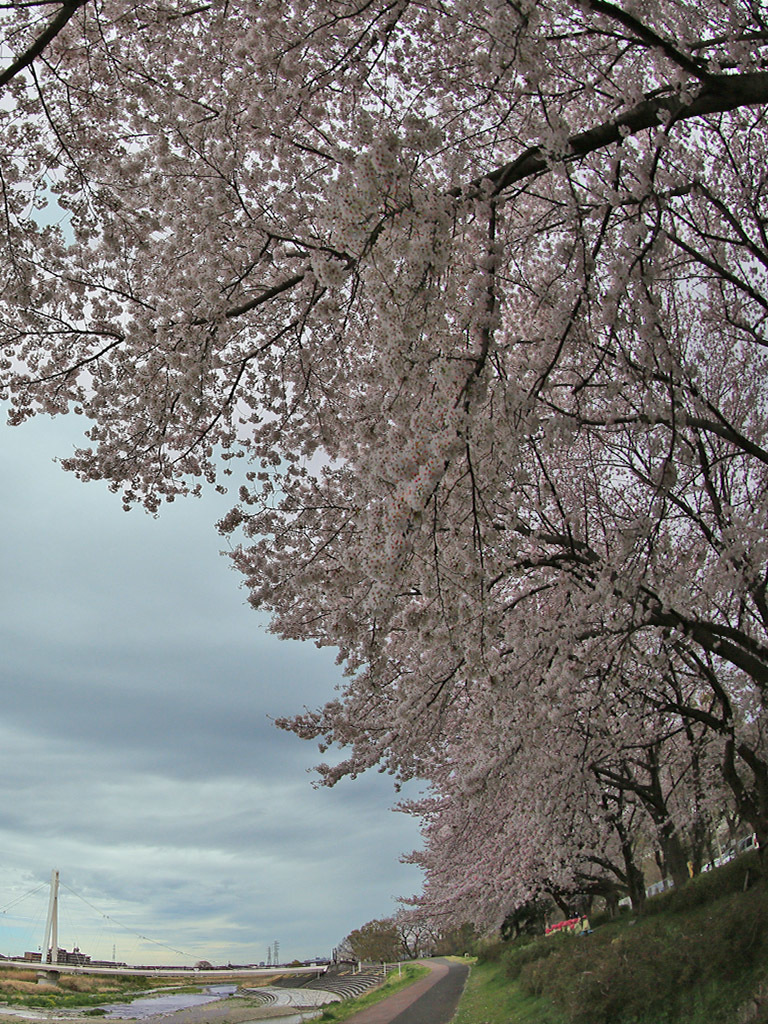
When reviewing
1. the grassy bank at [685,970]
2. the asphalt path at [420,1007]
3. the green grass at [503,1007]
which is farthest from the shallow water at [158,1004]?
the grassy bank at [685,970]

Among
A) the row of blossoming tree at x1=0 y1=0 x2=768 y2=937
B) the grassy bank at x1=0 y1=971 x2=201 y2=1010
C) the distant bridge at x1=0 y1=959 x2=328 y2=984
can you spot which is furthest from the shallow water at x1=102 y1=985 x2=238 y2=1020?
the row of blossoming tree at x1=0 y1=0 x2=768 y2=937

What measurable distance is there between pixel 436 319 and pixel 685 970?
28.8 feet

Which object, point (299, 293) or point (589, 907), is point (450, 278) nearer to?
point (299, 293)

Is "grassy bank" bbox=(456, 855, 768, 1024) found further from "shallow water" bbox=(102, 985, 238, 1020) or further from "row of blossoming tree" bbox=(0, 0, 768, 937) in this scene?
"shallow water" bbox=(102, 985, 238, 1020)

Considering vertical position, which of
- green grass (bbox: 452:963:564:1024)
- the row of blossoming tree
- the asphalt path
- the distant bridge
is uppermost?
the row of blossoming tree

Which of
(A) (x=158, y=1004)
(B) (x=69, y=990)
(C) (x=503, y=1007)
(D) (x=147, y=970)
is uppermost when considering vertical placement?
(C) (x=503, y=1007)

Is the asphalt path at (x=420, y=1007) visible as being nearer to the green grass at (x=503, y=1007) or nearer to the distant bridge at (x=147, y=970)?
the green grass at (x=503, y=1007)

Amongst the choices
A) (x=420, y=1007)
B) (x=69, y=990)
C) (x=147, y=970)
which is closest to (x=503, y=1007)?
(x=420, y=1007)

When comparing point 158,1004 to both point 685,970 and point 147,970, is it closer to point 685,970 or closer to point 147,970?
point 147,970

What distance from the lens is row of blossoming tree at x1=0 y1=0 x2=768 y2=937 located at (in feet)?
10.8

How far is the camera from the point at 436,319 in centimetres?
334

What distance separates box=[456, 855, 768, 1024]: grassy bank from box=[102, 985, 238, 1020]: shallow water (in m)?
36.3

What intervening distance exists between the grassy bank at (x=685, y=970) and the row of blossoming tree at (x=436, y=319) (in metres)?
1.56

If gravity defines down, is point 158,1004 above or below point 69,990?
below
